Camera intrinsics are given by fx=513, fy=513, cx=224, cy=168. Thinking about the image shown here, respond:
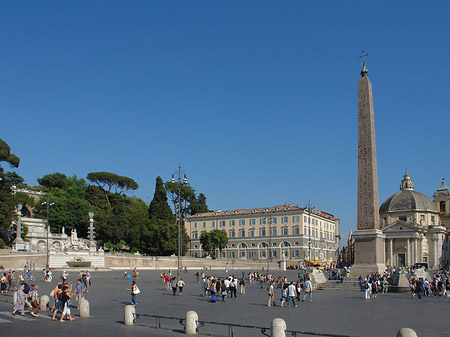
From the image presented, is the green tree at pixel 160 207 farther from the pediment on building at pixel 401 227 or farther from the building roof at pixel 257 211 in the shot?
the pediment on building at pixel 401 227

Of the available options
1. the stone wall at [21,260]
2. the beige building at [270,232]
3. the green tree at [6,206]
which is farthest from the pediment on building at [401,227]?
the green tree at [6,206]

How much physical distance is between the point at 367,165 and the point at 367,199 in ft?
5.74

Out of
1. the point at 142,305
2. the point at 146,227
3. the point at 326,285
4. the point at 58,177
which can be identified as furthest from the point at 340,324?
the point at 58,177

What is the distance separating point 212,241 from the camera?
3007 inches

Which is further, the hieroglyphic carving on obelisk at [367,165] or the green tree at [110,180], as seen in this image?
the green tree at [110,180]

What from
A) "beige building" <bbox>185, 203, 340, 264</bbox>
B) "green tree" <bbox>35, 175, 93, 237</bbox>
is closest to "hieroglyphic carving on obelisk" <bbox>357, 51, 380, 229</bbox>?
"beige building" <bbox>185, 203, 340, 264</bbox>

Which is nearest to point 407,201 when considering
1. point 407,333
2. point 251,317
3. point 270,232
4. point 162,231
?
point 270,232

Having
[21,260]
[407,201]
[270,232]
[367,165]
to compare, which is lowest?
[21,260]

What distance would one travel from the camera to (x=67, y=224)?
69.7 m

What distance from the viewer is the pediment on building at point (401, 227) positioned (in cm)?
7288

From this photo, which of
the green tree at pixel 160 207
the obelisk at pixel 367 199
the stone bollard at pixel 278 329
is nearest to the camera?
the stone bollard at pixel 278 329

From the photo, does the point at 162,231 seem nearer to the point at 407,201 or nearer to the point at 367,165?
the point at 407,201

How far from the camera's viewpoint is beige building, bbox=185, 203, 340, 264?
7412 centimetres

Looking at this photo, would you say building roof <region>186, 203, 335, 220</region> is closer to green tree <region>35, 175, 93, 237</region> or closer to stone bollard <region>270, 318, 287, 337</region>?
green tree <region>35, 175, 93, 237</region>
